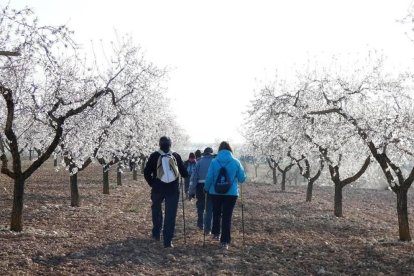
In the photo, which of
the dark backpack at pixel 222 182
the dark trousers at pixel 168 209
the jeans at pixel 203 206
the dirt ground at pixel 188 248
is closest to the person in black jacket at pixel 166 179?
the dark trousers at pixel 168 209

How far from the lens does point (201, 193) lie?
13430 mm

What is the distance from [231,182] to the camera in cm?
1086

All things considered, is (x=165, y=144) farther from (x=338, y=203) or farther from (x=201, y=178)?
(x=338, y=203)

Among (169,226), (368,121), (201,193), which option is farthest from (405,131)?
(169,226)

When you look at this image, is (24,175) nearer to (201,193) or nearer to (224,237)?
(201,193)

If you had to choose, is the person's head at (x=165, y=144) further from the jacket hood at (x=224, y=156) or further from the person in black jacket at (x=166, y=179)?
the jacket hood at (x=224, y=156)

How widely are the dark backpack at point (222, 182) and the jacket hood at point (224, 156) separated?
0.64ft

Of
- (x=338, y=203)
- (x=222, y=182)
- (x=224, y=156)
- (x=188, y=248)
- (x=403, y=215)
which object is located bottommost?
(x=188, y=248)

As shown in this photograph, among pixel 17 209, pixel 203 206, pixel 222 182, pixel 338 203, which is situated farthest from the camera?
pixel 338 203

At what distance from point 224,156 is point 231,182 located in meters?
0.66

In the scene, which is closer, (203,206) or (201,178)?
(201,178)

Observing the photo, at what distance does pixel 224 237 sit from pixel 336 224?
30.9ft

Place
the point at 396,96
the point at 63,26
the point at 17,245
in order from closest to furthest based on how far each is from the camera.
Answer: the point at 63,26, the point at 17,245, the point at 396,96

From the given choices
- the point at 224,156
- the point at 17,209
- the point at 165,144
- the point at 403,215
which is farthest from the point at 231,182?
the point at 403,215
